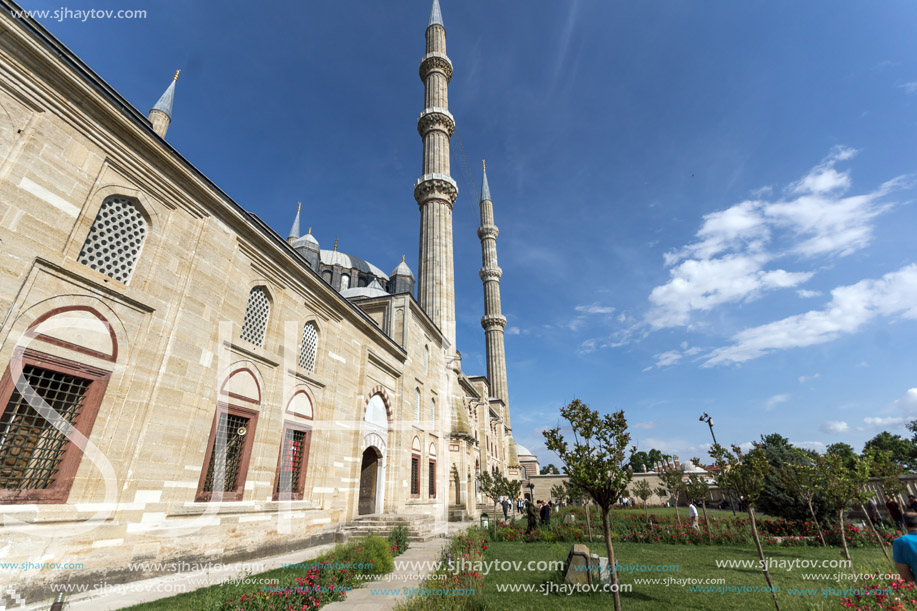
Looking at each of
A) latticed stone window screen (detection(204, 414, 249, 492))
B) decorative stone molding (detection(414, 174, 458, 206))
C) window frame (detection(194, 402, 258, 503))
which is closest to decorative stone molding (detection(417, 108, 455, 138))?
decorative stone molding (detection(414, 174, 458, 206))

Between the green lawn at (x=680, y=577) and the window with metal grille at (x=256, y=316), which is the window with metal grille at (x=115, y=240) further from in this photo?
the green lawn at (x=680, y=577)

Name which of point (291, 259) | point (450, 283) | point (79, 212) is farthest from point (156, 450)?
point (450, 283)

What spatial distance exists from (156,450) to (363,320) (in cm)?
735

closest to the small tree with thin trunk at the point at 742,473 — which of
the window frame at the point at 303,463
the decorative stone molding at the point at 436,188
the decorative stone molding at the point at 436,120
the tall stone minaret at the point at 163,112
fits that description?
the window frame at the point at 303,463

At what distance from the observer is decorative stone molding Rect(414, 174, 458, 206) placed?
23250 millimetres

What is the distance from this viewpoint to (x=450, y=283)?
886 inches

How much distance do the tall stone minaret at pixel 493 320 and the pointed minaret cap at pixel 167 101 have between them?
27747mm

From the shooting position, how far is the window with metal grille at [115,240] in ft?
19.6

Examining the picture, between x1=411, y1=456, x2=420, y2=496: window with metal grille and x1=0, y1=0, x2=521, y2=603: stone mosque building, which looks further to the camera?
x1=411, y1=456, x2=420, y2=496: window with metal grille

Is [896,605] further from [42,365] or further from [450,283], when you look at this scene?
[450,283]

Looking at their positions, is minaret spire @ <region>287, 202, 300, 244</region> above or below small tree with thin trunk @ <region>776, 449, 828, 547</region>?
above

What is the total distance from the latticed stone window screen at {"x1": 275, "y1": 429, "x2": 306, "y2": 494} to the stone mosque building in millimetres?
49

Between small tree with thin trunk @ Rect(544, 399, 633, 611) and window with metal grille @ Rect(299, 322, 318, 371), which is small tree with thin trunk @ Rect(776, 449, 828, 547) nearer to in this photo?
small tree with thin trunk @ Rect(544, 399, 633, 611)

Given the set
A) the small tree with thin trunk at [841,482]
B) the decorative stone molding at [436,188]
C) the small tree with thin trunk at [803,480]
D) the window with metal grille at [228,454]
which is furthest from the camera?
the decorative stone molding at [436,188]
